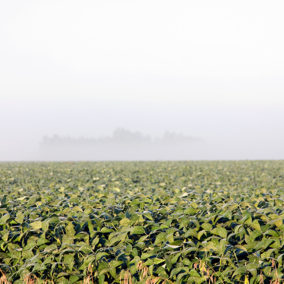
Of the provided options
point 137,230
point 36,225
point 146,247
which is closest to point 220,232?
point 146,247

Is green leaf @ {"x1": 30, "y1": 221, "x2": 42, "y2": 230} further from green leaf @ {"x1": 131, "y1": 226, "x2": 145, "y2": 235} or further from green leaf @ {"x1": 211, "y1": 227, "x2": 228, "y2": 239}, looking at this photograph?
green leaf @ {"x1": 211, "y1": 227, "x2": 228, "y2": 239}

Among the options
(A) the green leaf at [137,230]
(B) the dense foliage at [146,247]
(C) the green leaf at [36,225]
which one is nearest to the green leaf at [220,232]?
(B) the dense foliage at [146,247]

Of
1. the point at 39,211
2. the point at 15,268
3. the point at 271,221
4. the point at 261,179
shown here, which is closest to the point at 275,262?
the point at 271,221

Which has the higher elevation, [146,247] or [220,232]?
[220,232]

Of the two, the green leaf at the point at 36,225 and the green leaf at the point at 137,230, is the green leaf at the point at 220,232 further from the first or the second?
the green leaf at the point at 36,225

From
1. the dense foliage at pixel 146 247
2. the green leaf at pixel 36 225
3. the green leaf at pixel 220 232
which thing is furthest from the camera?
the green leaf at pixel 36 225

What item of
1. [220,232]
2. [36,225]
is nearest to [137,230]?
[220,232]

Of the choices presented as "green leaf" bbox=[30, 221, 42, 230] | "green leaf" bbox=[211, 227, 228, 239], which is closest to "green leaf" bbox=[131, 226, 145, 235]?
"green leaf" bbox=[211, 227, 228, 239]

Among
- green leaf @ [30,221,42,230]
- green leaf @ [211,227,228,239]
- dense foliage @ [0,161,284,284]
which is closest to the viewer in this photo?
dense foliage @ [0,161,284,284]

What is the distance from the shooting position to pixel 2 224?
14.3 ft

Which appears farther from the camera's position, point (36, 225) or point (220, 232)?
point (36, 225)

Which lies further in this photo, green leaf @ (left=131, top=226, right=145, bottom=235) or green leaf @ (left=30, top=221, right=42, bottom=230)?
green leaf @ (left=30, top=221, right=42, bottom=230)

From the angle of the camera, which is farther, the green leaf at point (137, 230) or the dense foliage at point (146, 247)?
the green leaf at point (137, 230)

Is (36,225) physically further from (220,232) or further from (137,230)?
(220,232)
